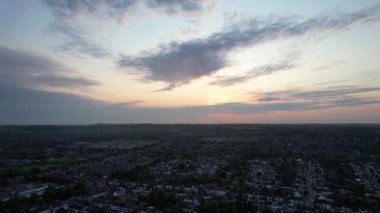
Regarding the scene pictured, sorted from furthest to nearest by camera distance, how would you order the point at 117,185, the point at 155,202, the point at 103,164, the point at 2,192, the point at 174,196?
the point at 103,164 < the point at 117,185 < the point at 2,192 < the point at 174,196 < the point at 155,202

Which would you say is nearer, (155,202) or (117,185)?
(155,202)

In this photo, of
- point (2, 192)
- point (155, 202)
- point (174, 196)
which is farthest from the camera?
point (2, 192)

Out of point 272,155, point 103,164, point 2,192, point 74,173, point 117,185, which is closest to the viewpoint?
point 2,192

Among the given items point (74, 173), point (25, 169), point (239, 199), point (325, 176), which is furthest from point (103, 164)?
point (325, 176)

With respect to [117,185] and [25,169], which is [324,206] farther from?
[25,169]

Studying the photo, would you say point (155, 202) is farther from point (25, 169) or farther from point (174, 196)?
point (25, 169)

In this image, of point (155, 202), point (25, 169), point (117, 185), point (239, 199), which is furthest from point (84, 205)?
point (25, 169)

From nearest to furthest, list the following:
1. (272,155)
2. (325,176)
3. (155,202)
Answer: (155,202)
(325,176)
(272,155)

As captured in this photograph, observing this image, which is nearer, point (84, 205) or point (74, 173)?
point (84, 205)
